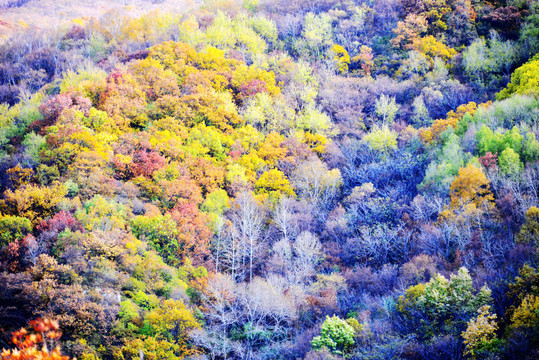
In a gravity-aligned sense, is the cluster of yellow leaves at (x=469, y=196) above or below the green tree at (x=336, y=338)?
above

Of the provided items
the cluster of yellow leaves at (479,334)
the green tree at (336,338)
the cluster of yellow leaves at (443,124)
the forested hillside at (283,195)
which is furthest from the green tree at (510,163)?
the green tree at (336,338)

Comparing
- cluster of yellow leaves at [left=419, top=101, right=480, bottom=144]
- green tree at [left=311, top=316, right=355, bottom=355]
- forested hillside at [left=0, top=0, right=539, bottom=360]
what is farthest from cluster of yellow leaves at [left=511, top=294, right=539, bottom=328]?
cluster of yellow leaves at [left=419, top=101, right=480, bottom=144]

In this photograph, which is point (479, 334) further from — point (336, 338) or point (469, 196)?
point (469, 196)

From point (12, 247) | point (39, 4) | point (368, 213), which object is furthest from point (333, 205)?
point (39, 4)

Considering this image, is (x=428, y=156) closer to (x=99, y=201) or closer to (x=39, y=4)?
(x=99, y=201)

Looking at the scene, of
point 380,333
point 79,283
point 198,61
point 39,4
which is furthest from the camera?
point 39,4

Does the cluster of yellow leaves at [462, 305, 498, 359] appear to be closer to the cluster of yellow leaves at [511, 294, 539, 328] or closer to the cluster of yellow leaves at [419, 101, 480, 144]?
the cluster of yellow leaves at [511, 294, 539, 328]

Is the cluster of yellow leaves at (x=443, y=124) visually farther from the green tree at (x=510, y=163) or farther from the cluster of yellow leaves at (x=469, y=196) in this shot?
the cluster of yellow leaves at (x=469, y=196)

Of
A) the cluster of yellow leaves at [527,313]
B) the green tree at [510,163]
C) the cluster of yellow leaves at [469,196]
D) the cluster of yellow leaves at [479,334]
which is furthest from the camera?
the green tree at [510,163]

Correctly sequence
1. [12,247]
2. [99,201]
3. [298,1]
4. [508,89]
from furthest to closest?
[298,1] → [508,89] → [99,201] → [12,247]
